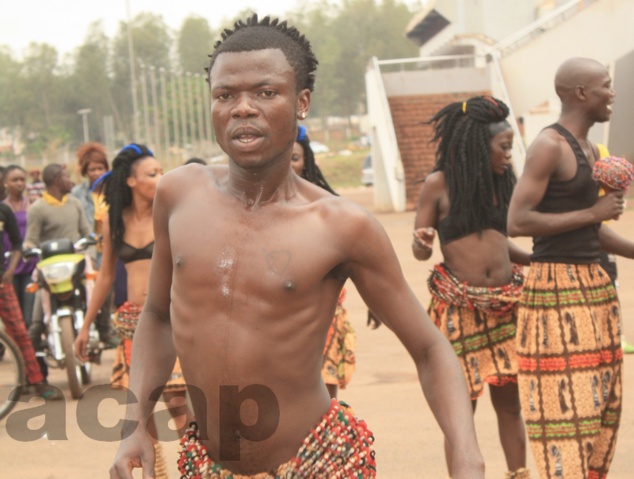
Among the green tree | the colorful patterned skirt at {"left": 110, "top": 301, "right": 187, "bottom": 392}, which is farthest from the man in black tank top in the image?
the green tree

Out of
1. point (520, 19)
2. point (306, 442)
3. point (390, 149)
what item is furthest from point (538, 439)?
point (520, 19)

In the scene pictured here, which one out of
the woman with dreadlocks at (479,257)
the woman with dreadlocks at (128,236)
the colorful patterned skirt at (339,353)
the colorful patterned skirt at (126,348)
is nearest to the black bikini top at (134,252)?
the woman with dreadlocks at (128,236)

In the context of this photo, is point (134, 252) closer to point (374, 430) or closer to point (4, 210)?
point (374, 430)

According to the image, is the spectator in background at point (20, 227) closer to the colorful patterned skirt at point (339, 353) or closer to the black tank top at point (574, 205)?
the colorful patterned skirt at point (339, 353)

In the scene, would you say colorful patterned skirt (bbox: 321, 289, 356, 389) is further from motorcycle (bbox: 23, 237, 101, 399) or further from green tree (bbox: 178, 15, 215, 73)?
green tree (bbox: 178, 15, 215, 73)

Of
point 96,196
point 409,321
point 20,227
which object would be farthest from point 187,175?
point 20,227

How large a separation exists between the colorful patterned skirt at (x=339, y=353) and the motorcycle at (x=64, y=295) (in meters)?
3.17

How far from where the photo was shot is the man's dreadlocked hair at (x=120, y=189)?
19.7 feet

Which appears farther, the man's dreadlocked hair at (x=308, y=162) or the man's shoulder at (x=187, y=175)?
the man's dreadlocked hair at (x=308, y=162)

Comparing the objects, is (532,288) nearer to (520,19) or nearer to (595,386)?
(595,386)

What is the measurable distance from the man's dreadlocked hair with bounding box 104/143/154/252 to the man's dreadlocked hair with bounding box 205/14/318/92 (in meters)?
3.21

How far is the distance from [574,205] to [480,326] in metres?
1.03

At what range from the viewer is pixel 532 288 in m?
4.95

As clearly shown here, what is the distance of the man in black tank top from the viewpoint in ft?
15.6
